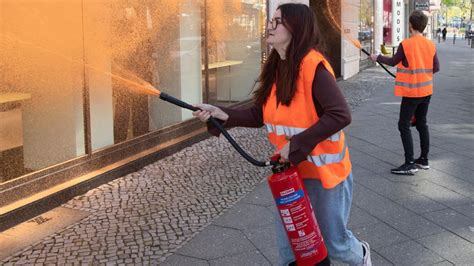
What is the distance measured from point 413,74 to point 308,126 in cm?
367

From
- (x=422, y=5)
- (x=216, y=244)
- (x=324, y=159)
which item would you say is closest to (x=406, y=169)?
(x=216, y=244)

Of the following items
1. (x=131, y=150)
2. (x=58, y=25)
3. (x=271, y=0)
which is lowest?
(x=131, y=150)

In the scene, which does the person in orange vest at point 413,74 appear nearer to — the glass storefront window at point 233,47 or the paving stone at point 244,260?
the paving stone at point 244,260

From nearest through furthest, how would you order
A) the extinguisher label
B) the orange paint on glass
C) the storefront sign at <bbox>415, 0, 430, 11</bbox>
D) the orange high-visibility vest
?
the extinguisher label, the orange high-visibility vest, the orange paint on glass, the storefront sign at <bbox>415, 0, 430, 11</bbox>

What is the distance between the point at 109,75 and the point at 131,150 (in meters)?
0.83

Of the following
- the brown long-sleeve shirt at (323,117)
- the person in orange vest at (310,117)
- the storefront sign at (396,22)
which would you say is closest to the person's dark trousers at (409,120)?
the person in orange vest at (310,117)

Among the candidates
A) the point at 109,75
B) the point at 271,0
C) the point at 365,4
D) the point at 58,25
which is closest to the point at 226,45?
the point at 271,0

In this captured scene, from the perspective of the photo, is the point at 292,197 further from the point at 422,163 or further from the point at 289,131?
the point at 422,163

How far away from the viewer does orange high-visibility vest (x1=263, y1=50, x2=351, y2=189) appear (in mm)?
2613

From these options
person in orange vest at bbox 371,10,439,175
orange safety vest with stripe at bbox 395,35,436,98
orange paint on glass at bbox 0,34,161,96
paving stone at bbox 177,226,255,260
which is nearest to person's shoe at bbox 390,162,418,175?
person in orange vest at bbox 371,10,439,175

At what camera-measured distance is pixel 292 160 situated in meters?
2.52

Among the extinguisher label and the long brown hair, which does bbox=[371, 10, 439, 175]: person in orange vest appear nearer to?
the long brown hair

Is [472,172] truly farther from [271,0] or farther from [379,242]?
[271,0]

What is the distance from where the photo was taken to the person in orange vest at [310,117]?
2.55 metres
